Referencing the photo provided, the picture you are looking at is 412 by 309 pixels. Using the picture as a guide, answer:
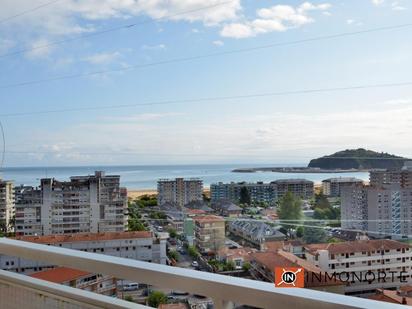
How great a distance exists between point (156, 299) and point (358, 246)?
715 millimetres

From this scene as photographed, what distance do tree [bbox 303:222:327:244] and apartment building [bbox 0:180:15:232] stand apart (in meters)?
1.62

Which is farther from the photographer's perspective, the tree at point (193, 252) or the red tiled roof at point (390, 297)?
the tree at point (193, 252)

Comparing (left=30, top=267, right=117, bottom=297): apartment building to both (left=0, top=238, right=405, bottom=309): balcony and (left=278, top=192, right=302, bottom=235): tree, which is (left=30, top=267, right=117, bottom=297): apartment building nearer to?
(left=0, top=238, right=405, bottom=309): balcony

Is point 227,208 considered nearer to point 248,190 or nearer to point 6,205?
point 248,190

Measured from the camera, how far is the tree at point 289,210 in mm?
1685

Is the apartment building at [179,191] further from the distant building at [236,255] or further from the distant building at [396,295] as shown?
the distant building at [396,295]

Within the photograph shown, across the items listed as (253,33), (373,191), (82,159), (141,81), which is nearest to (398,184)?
(373,191)

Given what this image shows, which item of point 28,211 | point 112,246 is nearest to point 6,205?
point 28,211

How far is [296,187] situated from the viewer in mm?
1815

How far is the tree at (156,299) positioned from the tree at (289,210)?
1.70 ft

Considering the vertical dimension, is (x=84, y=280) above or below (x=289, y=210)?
below

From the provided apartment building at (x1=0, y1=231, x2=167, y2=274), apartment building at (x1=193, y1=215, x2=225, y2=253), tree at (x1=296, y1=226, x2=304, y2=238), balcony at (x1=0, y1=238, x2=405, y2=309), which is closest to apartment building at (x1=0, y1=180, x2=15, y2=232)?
apartment building at (x1=0, y1=231, x2=167, y2=274)

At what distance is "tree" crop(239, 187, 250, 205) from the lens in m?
1.87

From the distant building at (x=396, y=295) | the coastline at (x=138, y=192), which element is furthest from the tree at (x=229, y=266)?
the coastline at (x=138, y=192)
